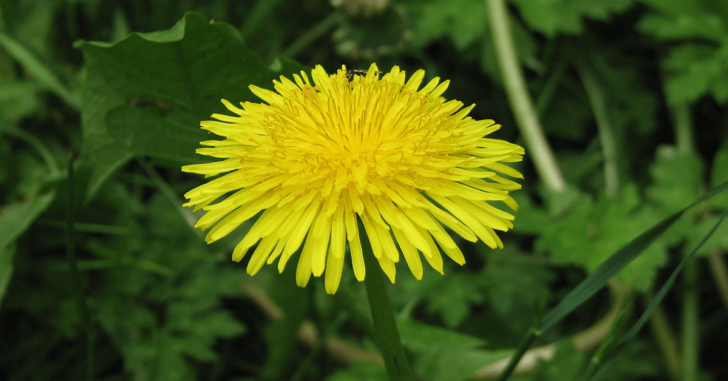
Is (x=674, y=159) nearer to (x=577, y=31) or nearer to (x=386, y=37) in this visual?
(x=577, y=31)

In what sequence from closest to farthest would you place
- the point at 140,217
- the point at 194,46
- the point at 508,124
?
the point at 194,46
the point at 140,217
the point at 508,124

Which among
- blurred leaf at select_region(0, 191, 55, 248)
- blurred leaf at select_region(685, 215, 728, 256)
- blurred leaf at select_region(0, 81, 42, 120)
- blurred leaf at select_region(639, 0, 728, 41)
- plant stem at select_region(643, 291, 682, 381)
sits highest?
blurred leaf at select_region(0, 81, 42, 120)

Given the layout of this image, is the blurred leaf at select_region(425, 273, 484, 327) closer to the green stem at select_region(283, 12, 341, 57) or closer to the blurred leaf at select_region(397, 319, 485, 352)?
the blurred leaf at select_region(397, 319, 485, 352)

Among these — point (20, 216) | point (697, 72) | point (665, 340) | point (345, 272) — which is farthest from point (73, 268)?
point (697, 72)

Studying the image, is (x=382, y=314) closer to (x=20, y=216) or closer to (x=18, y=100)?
(x=20, y=216)

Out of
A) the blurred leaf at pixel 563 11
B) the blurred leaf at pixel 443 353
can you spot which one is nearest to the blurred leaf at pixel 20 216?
the blurred leaf at pixel 443 353

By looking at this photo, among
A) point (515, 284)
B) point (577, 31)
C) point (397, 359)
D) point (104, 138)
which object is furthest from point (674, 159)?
point (104, 138)

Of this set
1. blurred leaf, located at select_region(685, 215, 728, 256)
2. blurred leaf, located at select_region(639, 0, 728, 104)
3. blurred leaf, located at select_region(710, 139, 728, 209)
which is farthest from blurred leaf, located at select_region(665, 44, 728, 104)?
blurred leaf, located at select_region(685, 215, 728, 256)

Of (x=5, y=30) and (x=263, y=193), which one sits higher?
(x=5, y=30)
